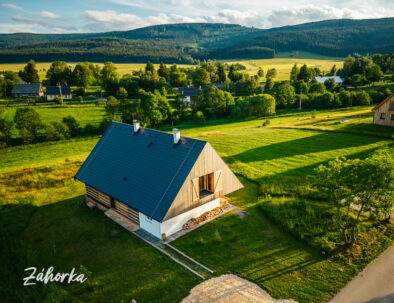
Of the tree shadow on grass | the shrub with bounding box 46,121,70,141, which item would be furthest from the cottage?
the shrub with bounding box 46,121,70,141

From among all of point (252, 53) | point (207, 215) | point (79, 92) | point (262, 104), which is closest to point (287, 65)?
point (252, 53)

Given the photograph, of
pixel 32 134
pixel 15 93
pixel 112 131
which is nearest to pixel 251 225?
pixel 112 131

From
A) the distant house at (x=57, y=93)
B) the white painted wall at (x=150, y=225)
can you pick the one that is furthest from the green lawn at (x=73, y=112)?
the white painted wall at (x=150, y=225)

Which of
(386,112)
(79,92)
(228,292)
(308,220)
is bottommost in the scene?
(228,292)

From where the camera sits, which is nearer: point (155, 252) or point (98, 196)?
point (155, 252)

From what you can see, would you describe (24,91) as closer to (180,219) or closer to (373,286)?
(180,219)

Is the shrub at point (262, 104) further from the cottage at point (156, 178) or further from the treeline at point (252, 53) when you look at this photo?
the treeline at point (252, 53)

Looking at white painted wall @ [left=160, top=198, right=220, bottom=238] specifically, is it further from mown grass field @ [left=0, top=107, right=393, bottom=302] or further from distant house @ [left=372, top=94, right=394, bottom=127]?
distant house @ [left=372, top=94, right=394, bottom=127]
